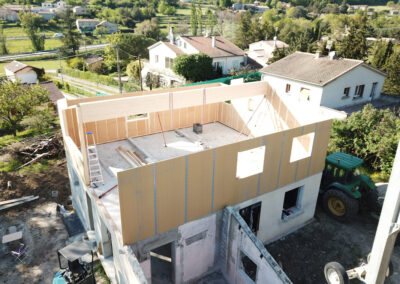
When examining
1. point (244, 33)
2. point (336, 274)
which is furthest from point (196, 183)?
point (244, 33)

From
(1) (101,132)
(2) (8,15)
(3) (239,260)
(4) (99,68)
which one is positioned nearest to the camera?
(3) (239,260)

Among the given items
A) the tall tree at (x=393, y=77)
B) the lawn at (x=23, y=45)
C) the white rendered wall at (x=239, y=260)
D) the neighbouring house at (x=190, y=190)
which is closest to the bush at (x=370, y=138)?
the neighbouring house at (x=190, y=190)

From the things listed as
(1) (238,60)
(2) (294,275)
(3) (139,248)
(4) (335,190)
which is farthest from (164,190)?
(1) (238,60)

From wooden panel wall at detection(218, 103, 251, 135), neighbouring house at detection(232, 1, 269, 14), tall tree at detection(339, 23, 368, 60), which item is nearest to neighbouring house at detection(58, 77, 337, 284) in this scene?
wooden panel wall at detection(218, 103, 251, 135)

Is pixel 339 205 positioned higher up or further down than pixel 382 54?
further down

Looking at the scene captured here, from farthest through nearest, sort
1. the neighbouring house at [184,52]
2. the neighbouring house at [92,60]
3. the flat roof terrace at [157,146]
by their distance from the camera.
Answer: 1. the neighbouring house at [92,60]
2. the neighbouring house at [184,52]
3. the flat roof terrace at [157,146]

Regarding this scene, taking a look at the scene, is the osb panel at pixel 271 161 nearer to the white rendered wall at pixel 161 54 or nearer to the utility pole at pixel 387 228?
the utility pole at pixel 387 228

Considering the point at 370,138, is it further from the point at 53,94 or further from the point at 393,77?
the point at 53,94
